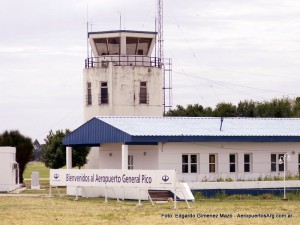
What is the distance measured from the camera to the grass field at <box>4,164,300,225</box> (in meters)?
33.9

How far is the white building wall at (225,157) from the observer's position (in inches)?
1980

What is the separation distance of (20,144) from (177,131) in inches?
991

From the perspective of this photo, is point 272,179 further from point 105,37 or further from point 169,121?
point 105,37

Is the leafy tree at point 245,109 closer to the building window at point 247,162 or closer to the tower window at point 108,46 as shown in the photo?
the tower window at point 108,46

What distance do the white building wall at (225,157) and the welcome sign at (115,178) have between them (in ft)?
15.3

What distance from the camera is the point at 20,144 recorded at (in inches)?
2869

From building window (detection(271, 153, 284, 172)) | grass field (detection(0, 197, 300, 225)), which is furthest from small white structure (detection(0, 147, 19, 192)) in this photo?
building window (detection(271, 153, 284, 172))

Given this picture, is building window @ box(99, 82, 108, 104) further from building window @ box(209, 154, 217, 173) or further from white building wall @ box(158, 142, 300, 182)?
white building wall @ box(158, 142, 300, 182)

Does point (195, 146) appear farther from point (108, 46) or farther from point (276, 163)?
point (108, 46)

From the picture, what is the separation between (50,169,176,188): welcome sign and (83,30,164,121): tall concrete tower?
1586cm

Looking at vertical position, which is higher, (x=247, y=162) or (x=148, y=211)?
(x=247, y=162)

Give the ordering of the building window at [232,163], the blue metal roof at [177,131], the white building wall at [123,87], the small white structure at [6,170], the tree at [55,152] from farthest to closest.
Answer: the tree at [55,152] → the white building wall at [123,87] → the small white structure at [6,170] → the building window at [232,163] → the blue metal roof at [177,131]

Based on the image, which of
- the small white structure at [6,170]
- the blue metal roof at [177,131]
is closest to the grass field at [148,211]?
the blue metal roof at [177,131]

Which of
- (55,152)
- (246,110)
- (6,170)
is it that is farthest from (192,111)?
(6,170)
